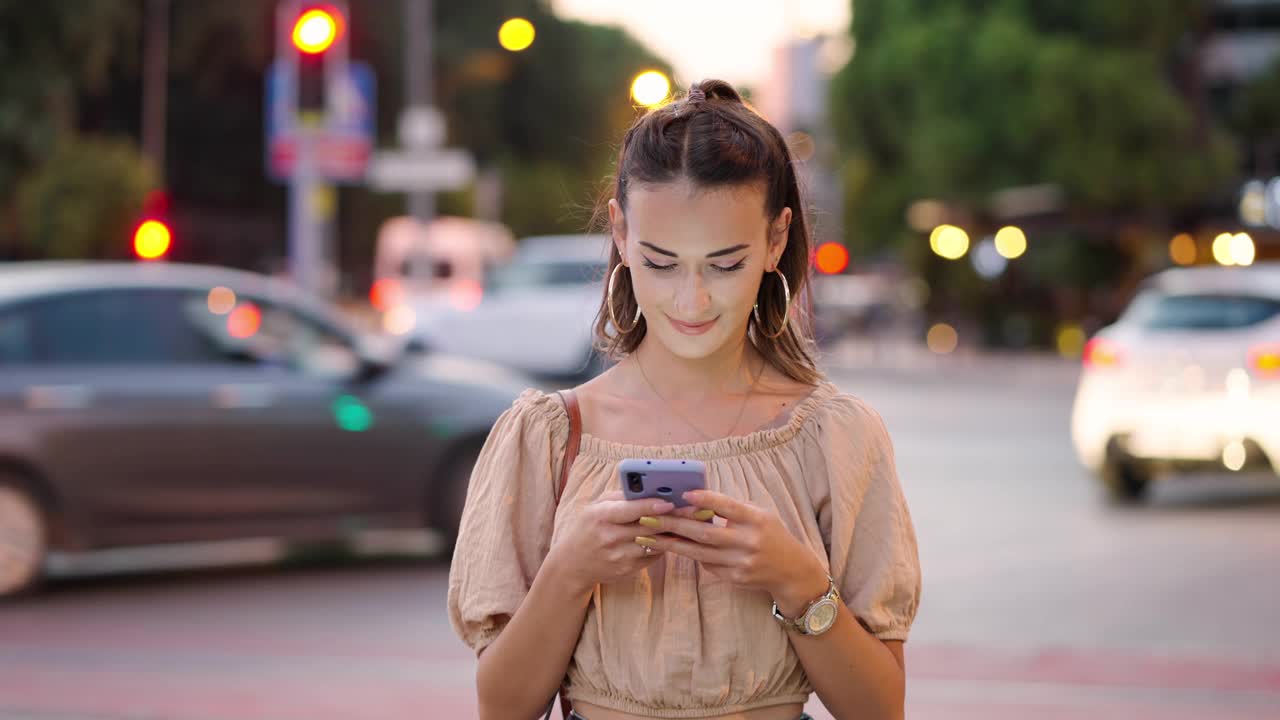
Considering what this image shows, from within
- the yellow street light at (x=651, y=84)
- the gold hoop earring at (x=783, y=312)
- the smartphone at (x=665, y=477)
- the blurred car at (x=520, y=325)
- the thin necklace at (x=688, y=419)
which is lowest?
the blurred car at (x=520, y=325)

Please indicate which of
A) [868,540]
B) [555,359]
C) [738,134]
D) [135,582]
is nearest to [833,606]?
[868,540]

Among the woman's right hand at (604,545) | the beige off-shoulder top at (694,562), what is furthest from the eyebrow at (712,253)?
the woman's right hand at (604,545)

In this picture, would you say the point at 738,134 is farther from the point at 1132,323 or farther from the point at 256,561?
the point at 1132,323

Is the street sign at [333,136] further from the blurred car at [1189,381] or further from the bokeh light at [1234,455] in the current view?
the bokeh light at [1234,455]

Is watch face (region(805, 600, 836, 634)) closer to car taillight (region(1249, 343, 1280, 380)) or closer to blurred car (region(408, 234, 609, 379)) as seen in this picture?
car taillight (region(1249, 343, 1280, 380))

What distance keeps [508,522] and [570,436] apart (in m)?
0.15

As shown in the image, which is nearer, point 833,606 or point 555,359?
point 833,606

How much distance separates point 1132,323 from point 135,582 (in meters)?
7.41

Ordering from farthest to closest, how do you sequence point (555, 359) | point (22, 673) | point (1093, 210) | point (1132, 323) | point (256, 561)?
1. point (1093, 210)
2. point (555, 359)
3. point (1132, 323)
4. point (256, 561)
5. point (22, 673)

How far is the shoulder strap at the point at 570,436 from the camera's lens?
252 centimetres

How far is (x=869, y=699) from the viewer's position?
2492 mm

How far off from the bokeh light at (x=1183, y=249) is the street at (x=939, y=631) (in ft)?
73.9

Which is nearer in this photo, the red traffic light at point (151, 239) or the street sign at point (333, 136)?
the red traffic light at point (151, 239)

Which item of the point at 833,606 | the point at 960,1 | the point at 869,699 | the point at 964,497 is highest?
the point at 960,1
